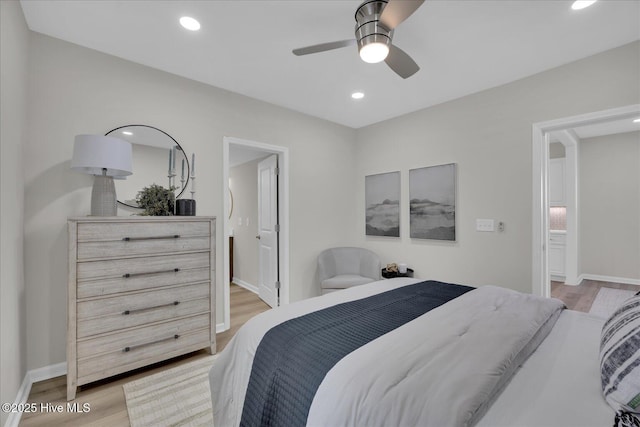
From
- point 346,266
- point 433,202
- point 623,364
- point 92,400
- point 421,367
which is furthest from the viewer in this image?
point 346,266

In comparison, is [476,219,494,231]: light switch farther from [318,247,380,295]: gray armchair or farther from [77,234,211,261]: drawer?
[77,234,211,261]: drawer

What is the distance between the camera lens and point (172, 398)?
195 cm

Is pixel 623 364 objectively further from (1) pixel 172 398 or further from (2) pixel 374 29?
(1) pixel 172 398

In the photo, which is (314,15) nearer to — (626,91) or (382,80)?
(382,80)

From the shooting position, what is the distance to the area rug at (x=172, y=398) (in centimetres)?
175

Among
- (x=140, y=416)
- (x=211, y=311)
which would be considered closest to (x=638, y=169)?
(x=211, y=311)

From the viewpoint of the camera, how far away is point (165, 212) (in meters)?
2.49

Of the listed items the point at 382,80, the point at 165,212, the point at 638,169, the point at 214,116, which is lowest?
the point at 165,212

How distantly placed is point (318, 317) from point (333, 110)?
9.69 ft

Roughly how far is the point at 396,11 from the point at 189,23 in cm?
148

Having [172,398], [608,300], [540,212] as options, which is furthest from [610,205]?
[172,398]

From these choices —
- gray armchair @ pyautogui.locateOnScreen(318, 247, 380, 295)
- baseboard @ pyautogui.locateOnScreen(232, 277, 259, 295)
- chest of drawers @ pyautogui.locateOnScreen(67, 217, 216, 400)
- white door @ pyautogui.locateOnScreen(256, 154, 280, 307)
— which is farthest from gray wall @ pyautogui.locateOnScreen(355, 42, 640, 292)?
chest of drawers @ pyautogui.locateOnScreen(67, 217, 216, 400)

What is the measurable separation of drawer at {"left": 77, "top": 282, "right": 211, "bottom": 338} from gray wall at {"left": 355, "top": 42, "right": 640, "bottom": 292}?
2573 millimetres

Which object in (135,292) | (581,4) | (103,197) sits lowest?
(135,292)
